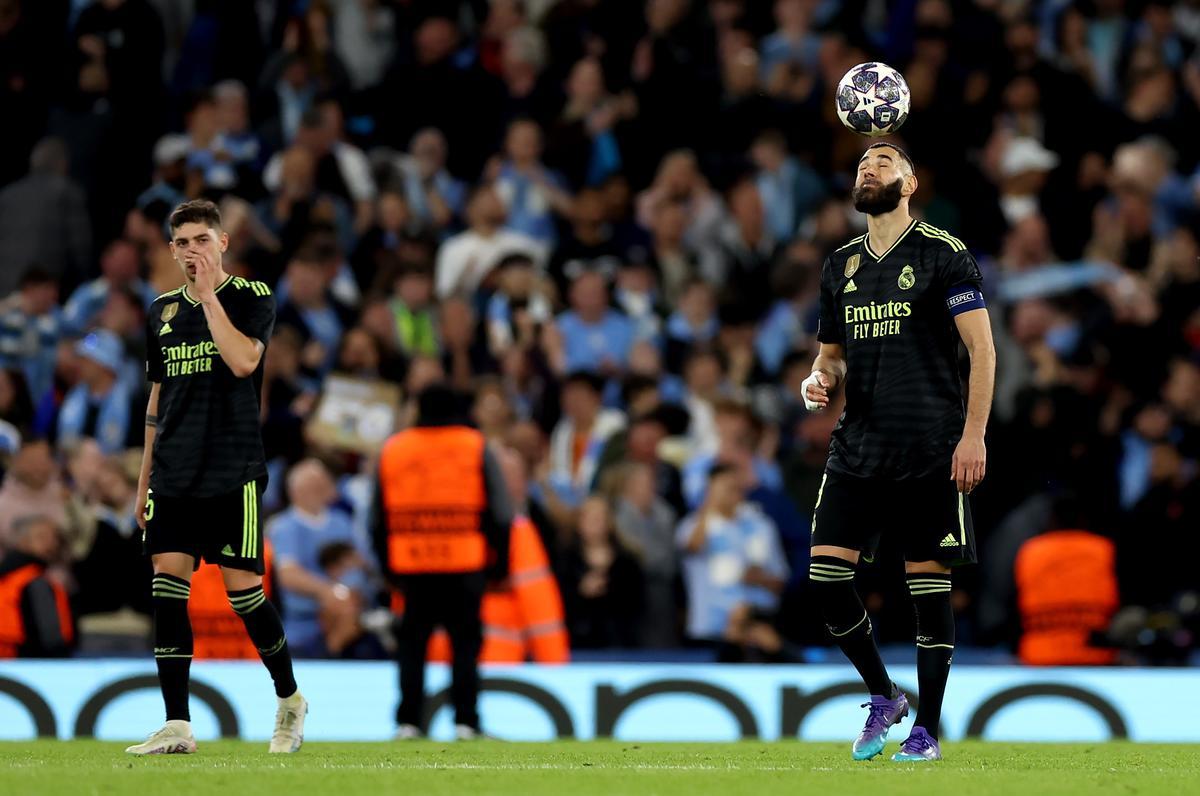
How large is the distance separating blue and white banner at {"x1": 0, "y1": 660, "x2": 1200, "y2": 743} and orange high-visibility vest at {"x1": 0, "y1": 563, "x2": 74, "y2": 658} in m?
0.39

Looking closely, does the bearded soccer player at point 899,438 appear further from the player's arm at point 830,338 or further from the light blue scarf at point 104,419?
the light blue scarf at point 104,419

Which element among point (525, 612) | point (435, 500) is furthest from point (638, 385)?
point (435, 500)

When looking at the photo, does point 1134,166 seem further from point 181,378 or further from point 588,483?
point 181,378

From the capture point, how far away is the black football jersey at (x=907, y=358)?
7.65 metres

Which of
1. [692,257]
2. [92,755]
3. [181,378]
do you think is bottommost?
[92,755]

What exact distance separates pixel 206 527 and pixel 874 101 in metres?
3.21

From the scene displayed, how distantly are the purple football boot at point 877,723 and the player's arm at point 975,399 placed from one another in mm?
941

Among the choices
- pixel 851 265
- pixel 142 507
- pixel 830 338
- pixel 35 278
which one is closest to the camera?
pixel 851 265

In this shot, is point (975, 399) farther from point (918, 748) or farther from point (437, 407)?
point (437, 407)

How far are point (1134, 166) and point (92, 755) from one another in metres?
10.5

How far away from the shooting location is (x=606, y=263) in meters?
15.7

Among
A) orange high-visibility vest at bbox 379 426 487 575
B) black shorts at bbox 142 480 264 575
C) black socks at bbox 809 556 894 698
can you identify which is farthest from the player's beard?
orange high-visibility vest at bbox 379 426 487 575

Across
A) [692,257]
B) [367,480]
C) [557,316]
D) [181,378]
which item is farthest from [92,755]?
[692,257]

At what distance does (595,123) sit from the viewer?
16750mm
